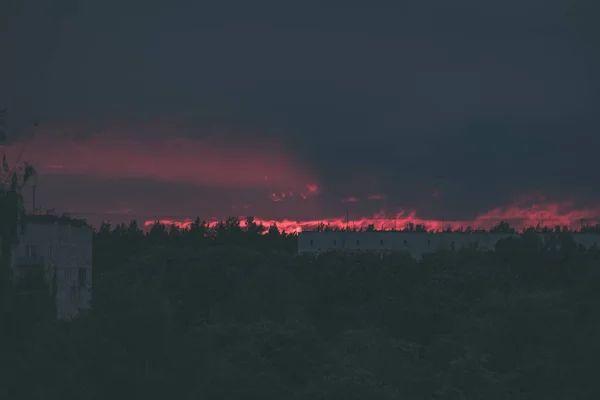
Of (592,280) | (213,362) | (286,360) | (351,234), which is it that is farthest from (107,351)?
(351,234)

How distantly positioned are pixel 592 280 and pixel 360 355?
23626mm

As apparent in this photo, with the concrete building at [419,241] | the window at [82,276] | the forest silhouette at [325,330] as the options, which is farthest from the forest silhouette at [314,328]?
the concrete building at [419,241]

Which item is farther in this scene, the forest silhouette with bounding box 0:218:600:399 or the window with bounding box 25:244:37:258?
the window with bounding box 25:244:37:258

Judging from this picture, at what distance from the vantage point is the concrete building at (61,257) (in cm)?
8162

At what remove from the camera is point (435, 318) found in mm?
85688

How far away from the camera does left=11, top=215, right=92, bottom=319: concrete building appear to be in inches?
3214

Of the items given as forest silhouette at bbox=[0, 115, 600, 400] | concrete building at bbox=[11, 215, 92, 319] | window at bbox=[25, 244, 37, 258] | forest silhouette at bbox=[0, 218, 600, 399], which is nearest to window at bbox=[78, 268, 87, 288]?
concrete building at bbox=[11, 215, 92, 319]

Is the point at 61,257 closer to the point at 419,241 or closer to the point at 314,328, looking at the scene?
the point at 314,328

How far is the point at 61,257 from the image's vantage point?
281ft

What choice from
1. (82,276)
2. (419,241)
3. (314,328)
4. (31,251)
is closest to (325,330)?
(314,328)

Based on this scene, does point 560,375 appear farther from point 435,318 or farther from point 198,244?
point 198,244

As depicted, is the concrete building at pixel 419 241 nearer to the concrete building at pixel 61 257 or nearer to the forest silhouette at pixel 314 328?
the forest silhouette at pixel 314 328

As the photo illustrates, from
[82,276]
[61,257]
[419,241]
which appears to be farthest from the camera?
[419,241]

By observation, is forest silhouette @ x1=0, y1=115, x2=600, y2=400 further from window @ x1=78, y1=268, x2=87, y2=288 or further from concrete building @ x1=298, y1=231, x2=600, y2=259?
concrete building @ x1=298, y1=231, x2=600, y2=259
